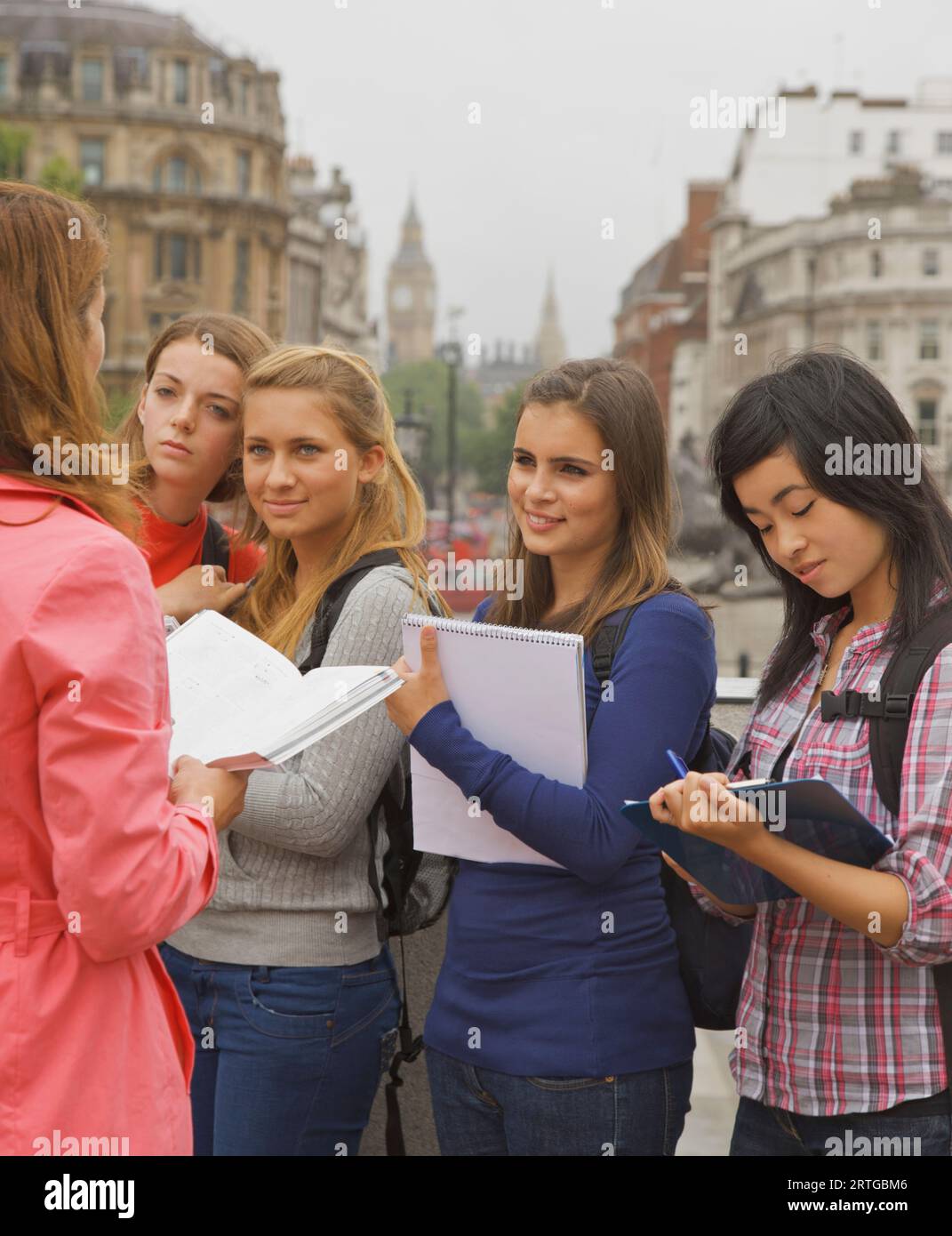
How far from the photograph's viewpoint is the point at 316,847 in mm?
2193

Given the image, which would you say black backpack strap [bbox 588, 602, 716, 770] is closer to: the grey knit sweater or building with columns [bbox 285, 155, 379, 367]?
the grey knit sweater

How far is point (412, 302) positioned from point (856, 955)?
528 feet

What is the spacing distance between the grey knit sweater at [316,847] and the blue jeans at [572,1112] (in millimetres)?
289

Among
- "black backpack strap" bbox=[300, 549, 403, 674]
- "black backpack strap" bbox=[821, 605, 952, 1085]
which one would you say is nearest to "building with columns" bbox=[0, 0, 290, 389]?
"black backpack strap" bbox=[300, 549, 403, 674]

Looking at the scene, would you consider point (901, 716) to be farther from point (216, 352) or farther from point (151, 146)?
point (151, 146)

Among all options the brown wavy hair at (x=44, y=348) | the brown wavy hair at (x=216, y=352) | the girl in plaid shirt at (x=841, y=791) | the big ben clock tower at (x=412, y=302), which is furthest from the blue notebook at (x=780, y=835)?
the big ben clock tower at (x=412, y=302)

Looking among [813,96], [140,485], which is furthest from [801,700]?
[813,96]

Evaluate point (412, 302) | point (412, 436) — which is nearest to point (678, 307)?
point (412, 436)

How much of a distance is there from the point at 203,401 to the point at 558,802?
1162 millimetres

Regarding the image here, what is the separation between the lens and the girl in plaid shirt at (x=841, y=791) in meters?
1.82

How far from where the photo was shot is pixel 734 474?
213 cm

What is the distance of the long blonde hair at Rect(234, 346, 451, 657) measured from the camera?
2420 mm

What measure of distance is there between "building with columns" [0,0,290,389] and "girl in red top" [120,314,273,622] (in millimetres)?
49654
